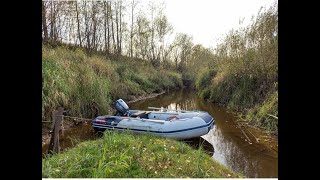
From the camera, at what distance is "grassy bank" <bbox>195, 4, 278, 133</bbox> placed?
9110 mm

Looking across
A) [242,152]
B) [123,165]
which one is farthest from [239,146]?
[123,165]

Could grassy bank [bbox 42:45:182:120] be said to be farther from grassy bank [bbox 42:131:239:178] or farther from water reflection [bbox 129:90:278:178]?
water reflection [bbox 129:90:278:178]

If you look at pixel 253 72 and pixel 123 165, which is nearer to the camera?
pixel 123 165

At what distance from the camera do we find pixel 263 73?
10562mm

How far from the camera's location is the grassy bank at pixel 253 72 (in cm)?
911

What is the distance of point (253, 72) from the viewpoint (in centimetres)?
1130

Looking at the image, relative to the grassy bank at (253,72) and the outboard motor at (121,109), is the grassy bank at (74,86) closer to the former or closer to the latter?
the outboard motor at (121,109)

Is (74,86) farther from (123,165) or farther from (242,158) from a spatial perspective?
(123,165)

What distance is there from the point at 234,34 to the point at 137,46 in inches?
435
